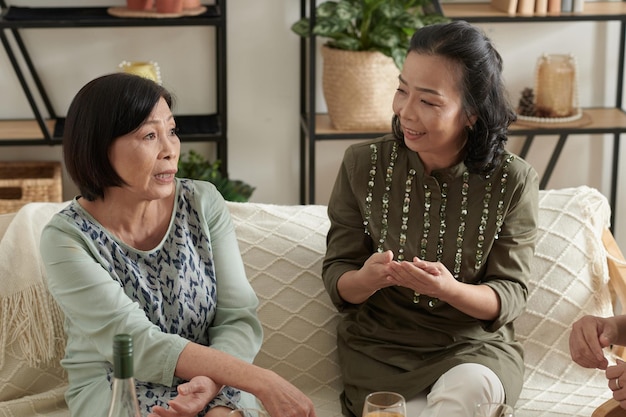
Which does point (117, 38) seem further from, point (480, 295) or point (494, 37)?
point (480, 295)

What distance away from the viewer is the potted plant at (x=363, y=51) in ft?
10.5

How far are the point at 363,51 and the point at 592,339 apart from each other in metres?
1.62

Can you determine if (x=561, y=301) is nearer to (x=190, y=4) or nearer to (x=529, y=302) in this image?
(x=529, y=302)

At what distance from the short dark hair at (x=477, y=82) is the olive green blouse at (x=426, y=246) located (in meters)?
0.05

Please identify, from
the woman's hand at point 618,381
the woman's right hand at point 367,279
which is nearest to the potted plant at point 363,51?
the woman's right hand at point 367,279

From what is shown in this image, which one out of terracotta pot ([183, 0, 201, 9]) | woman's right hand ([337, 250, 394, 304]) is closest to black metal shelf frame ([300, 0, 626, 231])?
terracotta pot ([183, 0, 201, 9])

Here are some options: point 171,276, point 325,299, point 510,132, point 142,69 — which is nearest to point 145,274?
point 171,276

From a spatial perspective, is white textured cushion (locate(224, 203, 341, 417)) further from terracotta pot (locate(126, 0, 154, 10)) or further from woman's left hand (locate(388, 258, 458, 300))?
terracotta pot (locate(126, 0, 154, 10))

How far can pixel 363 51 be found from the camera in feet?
10.8

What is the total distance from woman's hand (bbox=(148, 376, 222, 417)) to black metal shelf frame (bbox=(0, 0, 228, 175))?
5.49ft

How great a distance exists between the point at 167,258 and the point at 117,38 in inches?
70.3

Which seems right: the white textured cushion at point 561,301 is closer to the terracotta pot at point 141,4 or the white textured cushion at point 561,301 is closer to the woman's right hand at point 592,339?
the woman's right hand at point 592,339

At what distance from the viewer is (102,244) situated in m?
1.90

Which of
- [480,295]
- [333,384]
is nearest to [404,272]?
[480,295]
